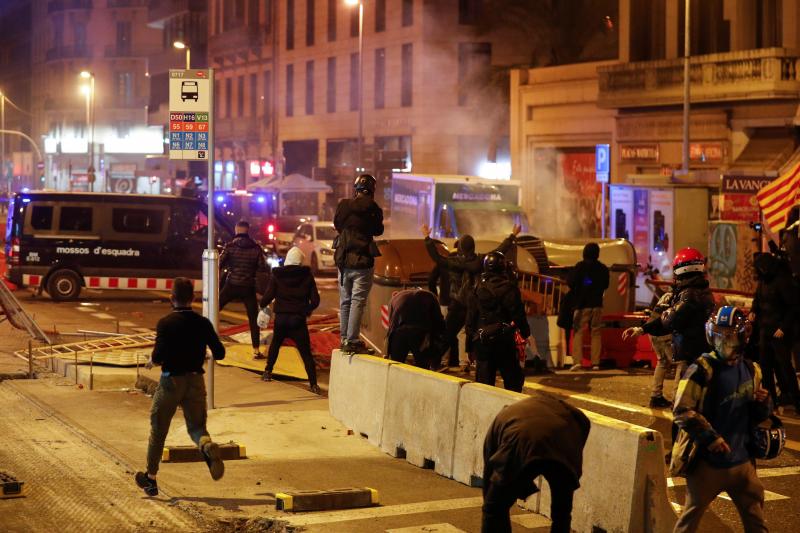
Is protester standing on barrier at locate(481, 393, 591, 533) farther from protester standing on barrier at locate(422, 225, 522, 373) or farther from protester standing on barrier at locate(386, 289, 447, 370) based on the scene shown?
protester standing on barrier at locate(422, 225, 522, 373)

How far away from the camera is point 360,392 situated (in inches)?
479

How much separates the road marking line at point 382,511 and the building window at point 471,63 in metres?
44.4

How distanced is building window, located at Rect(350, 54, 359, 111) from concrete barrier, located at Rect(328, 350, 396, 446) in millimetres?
47473

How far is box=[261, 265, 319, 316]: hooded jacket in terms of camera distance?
48.2 feet

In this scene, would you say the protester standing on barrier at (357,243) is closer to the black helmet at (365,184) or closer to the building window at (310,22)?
the black helmet at (365,184)

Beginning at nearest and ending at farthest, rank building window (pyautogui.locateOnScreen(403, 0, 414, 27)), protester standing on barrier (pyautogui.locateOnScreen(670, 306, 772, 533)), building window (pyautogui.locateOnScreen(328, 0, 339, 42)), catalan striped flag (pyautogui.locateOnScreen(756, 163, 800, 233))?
1. protester standing on barrier (pyautogui.locateOnScreen(670, 306, 772, 533))
2. catalan striped flag (pyautogui.locateOnScreen(756, 163, 800, 233))
3. building window (pyautogui.locateOnScreen(403, 0, 414, 27))
4. building window (pyautogui.locateOnScreen(328, 0, 339, 42))

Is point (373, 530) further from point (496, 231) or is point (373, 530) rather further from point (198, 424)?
point (496, 231)

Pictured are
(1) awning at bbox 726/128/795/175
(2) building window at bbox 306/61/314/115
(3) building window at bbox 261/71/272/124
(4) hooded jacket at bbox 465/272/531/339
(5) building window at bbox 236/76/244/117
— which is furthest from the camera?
(5) building window at bbox 236/76/244/117

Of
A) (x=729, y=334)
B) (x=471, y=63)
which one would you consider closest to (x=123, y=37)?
(x=471, y=63)

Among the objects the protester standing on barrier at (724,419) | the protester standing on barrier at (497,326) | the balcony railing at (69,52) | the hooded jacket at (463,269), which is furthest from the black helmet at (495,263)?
the balcony railing at (69,52)

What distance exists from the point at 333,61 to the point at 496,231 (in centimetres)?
3262

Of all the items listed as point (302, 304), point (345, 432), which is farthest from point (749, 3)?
point (345, 432)

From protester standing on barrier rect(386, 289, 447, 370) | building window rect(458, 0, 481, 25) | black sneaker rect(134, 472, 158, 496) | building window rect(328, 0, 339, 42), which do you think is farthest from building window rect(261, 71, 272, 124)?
black sneaker rect(134, 472, 158, 496)

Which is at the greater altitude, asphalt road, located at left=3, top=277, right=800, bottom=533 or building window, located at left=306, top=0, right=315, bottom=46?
building window, located at left=306, top=0, right=315, bottom=46
